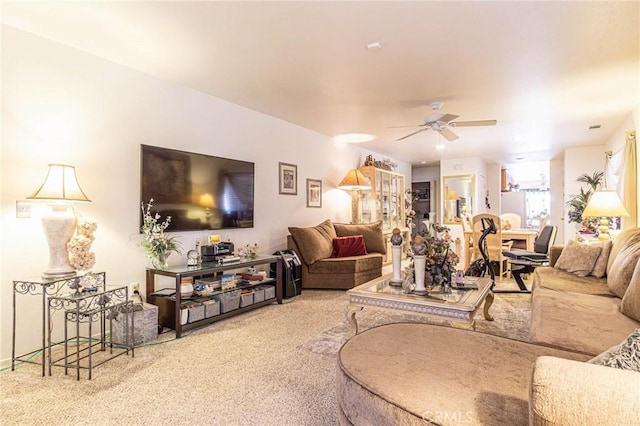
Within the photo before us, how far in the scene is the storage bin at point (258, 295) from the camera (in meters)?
3.73

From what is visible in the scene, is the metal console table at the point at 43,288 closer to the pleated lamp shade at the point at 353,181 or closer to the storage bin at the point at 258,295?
the storage bin at the point at 258,295

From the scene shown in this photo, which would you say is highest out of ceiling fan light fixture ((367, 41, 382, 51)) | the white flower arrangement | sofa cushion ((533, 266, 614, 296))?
ceiling fan light fixture ((367, 41, 382, 51))

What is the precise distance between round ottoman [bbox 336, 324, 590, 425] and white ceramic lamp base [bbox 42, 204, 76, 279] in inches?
87.9

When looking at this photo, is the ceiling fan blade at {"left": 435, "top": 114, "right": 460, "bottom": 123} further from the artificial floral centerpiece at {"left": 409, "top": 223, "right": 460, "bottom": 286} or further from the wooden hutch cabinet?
the wooden hutch cabinet

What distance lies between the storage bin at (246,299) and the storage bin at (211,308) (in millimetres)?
307

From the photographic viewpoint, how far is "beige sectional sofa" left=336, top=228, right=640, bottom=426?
73 cm

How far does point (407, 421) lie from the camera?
1069 millimetres

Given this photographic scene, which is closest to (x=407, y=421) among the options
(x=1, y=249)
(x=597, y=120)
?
(x=1, y=249)

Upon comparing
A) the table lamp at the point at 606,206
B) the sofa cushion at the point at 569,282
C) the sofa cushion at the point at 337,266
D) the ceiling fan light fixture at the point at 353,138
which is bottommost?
the sofa cushion at the point at 337,266

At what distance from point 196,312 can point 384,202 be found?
188 inches

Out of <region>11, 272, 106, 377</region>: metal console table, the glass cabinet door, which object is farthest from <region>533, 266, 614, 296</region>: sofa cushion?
<region>11, 272, 106, 377</region>: metal console table

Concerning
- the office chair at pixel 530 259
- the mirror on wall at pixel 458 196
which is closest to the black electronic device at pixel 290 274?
the office chair at pixel 530 259

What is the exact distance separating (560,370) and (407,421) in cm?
51

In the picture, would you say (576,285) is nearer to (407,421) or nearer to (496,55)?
(496,55)
